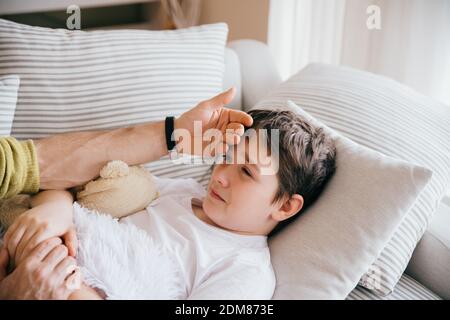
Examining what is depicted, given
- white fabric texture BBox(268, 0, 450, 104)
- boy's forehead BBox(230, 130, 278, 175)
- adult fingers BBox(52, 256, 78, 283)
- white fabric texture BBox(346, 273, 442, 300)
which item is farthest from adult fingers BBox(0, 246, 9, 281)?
white fabric texture BBox(268, 0, 450, 104)

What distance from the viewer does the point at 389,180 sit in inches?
39.8

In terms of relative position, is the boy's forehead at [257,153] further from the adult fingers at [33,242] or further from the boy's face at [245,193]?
the adult fingers at [33,242]

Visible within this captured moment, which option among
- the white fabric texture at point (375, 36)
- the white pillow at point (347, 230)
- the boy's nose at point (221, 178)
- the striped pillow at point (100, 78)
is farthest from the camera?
the white fabric texture at point (375, 36)

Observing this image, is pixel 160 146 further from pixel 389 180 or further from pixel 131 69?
pixel 389 180

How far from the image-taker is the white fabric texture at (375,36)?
162 centimetres

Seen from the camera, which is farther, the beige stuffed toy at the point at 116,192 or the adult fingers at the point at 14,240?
the beige stuffed toy at the point at 116,192

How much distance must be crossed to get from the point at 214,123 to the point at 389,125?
1.45ft

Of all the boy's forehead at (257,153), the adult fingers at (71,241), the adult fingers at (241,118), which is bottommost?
the adult fingers at (71,241)

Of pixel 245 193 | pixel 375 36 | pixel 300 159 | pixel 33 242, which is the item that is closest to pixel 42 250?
pixel 33 242

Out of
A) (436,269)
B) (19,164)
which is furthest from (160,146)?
(436,269)

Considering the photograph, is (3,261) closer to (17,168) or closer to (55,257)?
(55,257)

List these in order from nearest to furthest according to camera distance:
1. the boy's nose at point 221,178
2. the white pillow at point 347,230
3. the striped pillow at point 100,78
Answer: the white pillow at point 347,230, the boy's nose at point 221,178, the striped pillow at point 100,78

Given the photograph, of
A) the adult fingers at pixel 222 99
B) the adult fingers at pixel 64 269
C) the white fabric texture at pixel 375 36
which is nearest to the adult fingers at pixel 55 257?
the adult fingers at pixel 64 269
